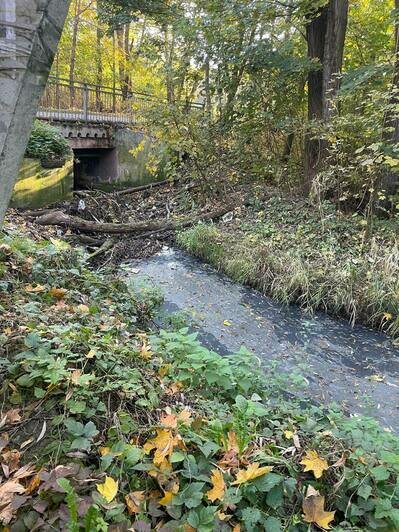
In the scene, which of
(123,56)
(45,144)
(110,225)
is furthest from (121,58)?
(110,225)

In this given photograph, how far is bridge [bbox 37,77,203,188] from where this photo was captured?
12.0 meters

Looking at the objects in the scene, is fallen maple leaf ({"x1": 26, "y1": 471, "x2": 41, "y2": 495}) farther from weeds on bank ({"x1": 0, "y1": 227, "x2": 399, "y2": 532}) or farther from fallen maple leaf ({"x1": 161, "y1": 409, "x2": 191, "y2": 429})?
fallen maple leaf ({"x1": 161, "y1": 409, "x2": 191, "y2": 429})

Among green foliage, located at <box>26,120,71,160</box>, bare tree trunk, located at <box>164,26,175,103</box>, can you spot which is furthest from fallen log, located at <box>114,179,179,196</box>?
bare tree trunk, located at <box>164,26,175,103</box>

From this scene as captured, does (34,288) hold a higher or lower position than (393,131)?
lower

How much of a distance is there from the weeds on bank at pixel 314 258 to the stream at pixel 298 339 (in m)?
0.24

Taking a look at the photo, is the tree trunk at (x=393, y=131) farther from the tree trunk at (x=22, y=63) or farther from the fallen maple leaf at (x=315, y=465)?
the tree trunk at (x=22, y=63)

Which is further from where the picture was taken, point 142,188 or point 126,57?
point 126,57

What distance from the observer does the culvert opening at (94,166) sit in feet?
43.1

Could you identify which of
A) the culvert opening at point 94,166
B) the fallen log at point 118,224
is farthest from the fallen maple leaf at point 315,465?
the culvert opening at point 94,166

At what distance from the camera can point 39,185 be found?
8.51m

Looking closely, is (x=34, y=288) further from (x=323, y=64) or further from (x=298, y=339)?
(x=323, y=64)

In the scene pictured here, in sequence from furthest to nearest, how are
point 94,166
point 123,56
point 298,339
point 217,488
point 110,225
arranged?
point 123,56, point 94,166, point 110,225, point 298,339, point 217,488

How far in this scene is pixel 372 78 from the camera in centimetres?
Result: 706

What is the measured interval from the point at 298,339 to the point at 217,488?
12.3 ft
